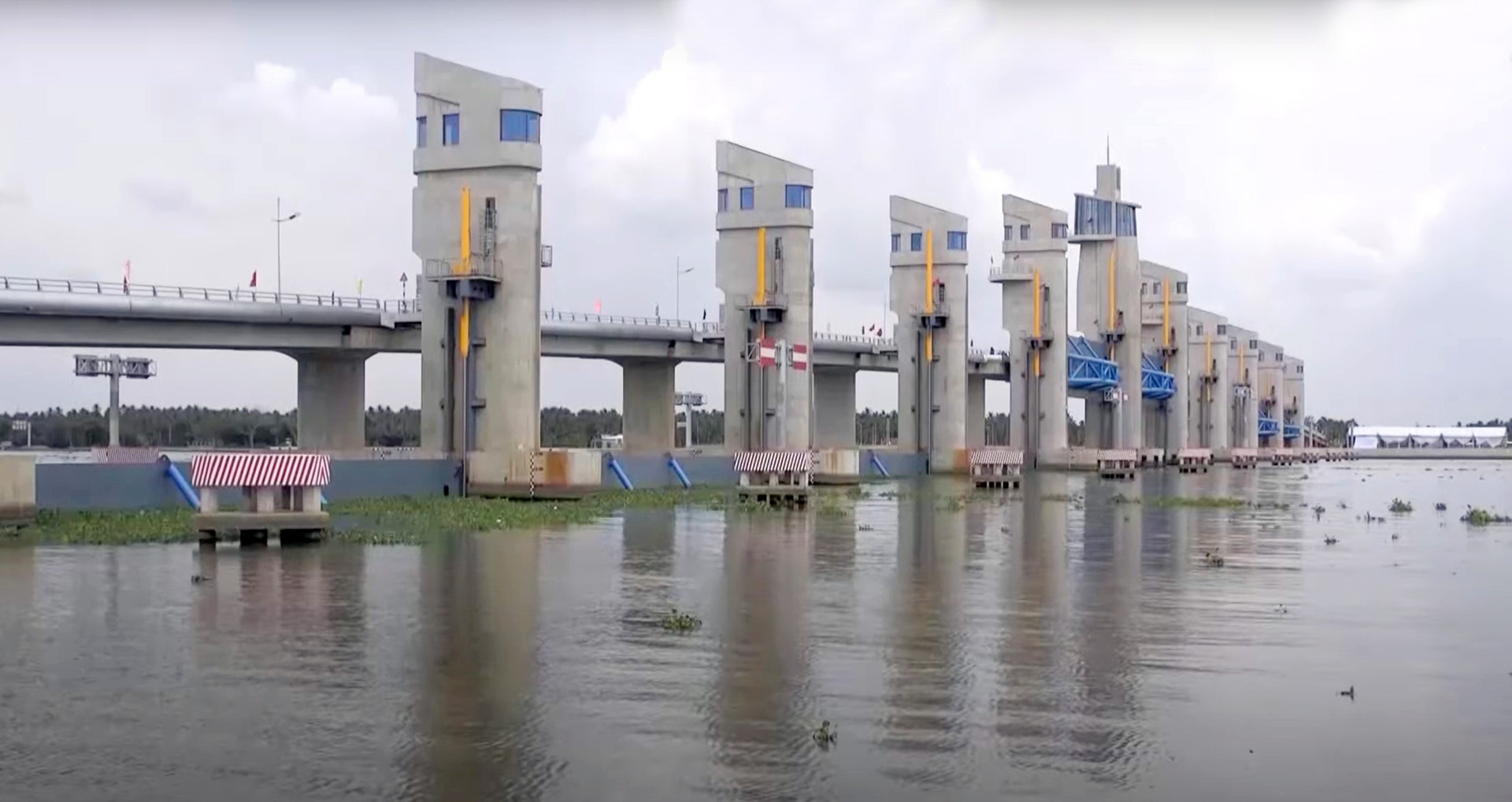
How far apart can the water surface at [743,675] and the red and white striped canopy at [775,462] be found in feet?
58.6

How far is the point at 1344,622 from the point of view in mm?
19281

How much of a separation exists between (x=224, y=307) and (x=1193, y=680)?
58.7 m

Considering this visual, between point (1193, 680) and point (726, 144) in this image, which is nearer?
point (1193, 680)

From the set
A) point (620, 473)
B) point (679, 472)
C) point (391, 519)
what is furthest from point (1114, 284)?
point (391, 519)

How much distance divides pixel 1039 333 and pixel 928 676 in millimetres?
87239

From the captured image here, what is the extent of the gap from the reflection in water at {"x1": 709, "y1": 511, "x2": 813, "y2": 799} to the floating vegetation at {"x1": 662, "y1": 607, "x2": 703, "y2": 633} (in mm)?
377

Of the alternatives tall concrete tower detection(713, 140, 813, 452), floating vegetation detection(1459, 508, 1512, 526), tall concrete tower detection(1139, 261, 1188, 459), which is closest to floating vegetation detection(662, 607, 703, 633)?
floating vegetation detection(1459, 508, 1512, 526)

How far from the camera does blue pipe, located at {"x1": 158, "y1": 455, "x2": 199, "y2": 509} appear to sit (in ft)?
121

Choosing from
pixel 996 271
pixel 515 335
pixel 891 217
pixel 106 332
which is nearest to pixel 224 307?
pixel 106 332

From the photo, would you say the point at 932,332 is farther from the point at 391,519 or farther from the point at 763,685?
→ the point at 763,685

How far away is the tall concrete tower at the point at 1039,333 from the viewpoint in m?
100

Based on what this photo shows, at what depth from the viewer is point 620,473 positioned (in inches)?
2092

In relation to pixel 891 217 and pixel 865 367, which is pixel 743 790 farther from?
pixel 865 367

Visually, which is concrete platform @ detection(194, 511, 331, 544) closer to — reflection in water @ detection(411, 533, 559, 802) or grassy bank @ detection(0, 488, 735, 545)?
grassy bank @ detection(0, 488, 735, 545)
